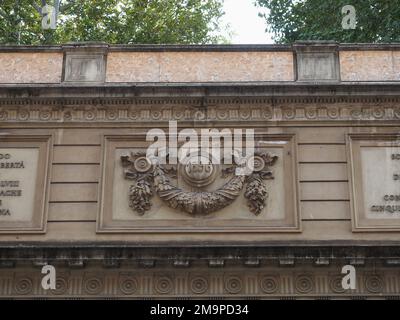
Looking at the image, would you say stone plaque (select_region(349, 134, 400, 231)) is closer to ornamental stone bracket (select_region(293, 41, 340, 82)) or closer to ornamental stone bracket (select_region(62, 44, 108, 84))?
ornamental stone bracket (select_region(293, 41, 340, 82))

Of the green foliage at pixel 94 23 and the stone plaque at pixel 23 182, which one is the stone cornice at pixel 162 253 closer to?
the stone plaque at pixel 23 182

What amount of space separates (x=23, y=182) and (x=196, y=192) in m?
3.43

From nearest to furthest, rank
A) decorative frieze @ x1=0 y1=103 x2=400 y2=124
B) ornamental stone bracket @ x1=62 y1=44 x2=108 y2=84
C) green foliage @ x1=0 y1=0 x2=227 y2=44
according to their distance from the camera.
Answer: decorative frieze @ x1=0 y1=103 x2=400 y2=124 < ornamental stone bracket @ x1=62 y1=44 x2=108 y2=84 < green foliage @ x1=0 y1=0 x2=227 y2=44

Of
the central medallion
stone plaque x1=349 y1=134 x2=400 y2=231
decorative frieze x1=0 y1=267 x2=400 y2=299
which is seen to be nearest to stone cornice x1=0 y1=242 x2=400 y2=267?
decorative frieze x1=0 y1=267 x2=400 y2=299

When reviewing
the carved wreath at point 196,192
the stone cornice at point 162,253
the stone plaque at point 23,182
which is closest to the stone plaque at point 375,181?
the stone cornice at point 162,253

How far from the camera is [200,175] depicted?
46.2 feet

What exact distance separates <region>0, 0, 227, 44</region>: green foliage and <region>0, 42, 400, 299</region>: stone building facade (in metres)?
10.9

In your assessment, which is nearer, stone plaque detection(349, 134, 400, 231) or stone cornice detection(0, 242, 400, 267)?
stone cornice detection(0, 242, 400, 267)

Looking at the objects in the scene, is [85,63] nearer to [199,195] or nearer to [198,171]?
[198,171]

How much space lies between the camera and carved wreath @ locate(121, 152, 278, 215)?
14.0 m

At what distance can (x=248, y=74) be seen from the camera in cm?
1503

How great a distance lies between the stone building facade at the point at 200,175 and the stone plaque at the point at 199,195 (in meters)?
0.02
